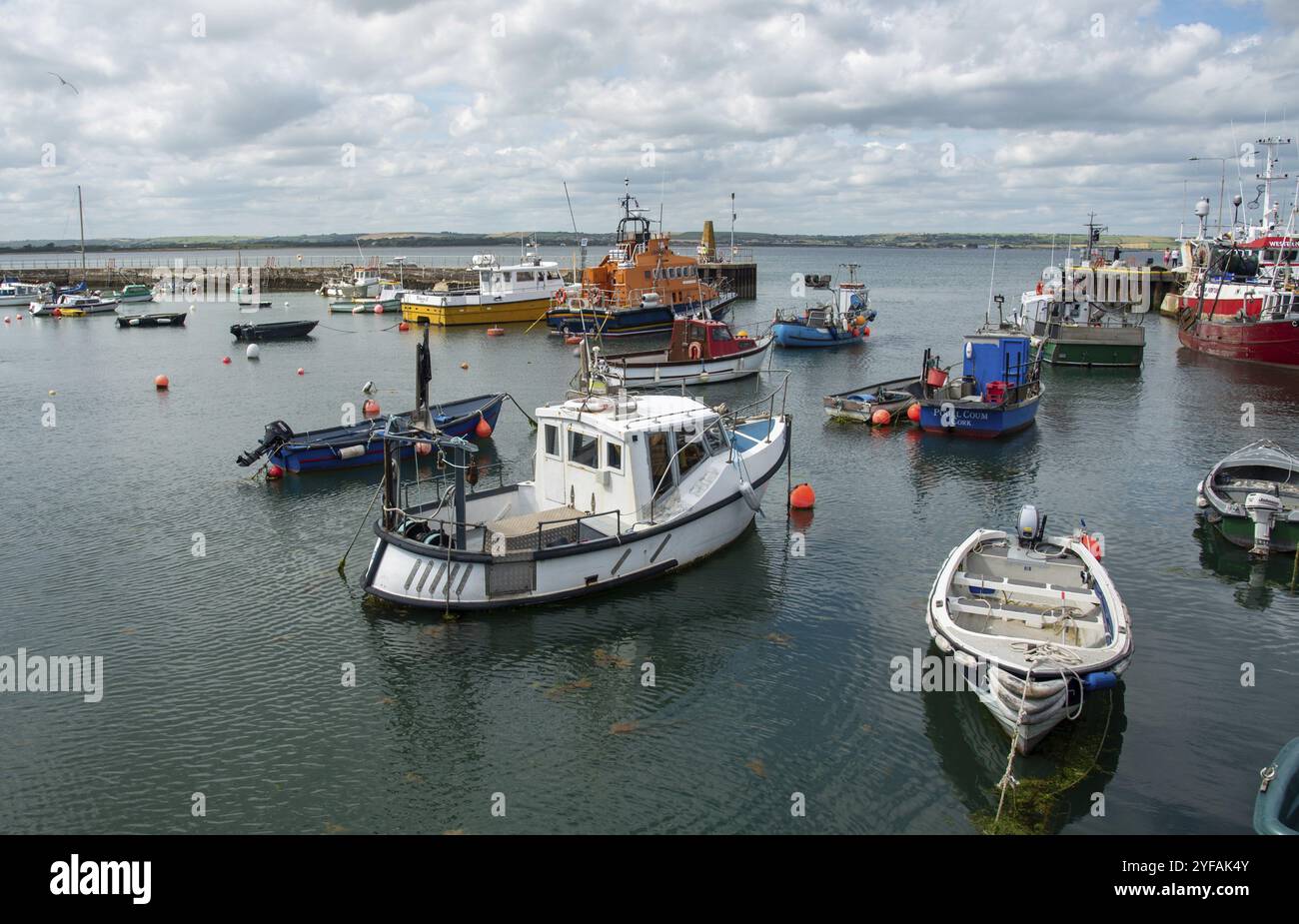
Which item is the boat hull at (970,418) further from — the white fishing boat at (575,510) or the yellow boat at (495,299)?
the yellow boat at (495,299)

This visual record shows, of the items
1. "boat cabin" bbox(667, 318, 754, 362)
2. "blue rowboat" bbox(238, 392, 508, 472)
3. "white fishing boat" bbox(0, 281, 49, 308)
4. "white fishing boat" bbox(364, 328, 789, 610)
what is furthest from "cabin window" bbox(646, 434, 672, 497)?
"white fishing boat" bbox(0, 281, 49, 308)

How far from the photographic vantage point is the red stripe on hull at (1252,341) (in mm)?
44156

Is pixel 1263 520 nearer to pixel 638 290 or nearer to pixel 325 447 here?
pixel 325 447

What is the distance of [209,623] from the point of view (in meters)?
17.2

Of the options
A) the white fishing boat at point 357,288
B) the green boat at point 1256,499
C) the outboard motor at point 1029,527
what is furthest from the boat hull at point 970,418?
the white fishing boat at point 357,288

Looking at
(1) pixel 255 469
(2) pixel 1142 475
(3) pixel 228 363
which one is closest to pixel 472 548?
(1) pixel 255 469

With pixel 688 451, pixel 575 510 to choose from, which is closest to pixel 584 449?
pixel 575 510

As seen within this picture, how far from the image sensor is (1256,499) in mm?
19922

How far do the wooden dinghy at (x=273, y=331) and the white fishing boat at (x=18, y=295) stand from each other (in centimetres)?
3732

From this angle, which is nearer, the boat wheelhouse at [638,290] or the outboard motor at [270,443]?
the outboard motor at [270,443]

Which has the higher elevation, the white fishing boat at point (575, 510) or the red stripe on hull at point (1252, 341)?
the red stripe on hull at point (1252, 341)

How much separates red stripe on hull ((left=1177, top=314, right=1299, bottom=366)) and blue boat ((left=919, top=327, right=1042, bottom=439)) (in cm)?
1836

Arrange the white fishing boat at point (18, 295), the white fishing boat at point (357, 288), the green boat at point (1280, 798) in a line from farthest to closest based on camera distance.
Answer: the white fishing boat at point (357, 288) → the white fishing boat at point (18, 295) → the green boat at point (1280, 798)

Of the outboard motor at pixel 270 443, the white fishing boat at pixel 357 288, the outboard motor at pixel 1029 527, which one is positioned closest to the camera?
the outboard motor at pixel 1029 527
